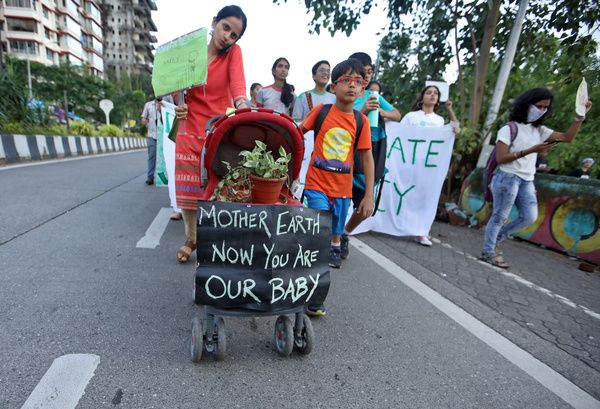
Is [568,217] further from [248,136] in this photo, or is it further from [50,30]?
[50,30]

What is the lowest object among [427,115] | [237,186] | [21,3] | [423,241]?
[423,241]

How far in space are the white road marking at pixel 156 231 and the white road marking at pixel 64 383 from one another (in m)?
1.96

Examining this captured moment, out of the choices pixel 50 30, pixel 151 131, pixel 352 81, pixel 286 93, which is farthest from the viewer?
pixel 50 30

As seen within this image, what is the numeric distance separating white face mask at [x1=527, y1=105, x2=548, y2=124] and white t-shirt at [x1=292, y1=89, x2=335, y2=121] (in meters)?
2.47

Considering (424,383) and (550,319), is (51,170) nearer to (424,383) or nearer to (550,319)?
(424,383)

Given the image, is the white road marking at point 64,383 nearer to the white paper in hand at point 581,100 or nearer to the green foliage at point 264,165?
the green foliage at point 264,165

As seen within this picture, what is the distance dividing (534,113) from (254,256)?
3.70 m

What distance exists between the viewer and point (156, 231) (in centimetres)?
429

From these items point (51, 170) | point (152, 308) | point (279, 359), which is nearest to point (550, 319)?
point (279, 359)

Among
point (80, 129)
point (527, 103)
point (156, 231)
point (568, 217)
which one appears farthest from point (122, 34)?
point (568, 217)

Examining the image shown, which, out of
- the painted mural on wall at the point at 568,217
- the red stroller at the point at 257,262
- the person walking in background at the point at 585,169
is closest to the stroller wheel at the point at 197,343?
the red stroller at the point at 257,262

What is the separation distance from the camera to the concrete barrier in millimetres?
A: 8176

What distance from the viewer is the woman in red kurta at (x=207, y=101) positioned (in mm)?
2838

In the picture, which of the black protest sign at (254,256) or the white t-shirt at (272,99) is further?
the white t-shirt at (272,99)
